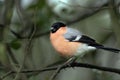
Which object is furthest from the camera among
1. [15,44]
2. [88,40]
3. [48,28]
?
[48,28]

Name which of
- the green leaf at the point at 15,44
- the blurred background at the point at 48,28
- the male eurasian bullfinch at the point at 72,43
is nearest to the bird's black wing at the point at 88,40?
the male eurasian bullfinch at the point at 72,43

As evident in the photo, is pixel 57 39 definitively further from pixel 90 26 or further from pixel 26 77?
pixel 90 26

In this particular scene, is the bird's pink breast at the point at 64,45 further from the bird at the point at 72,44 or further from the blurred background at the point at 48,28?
the blurred background at the point at 48,28

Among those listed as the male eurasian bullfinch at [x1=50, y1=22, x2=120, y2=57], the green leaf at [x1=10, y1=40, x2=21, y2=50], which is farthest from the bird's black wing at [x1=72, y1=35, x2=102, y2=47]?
the green leaf at [x1=10, y1=40, x2=21, y2=50]

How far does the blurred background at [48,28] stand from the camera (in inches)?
142

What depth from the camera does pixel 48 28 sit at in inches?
156

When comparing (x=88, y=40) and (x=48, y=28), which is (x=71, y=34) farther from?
(x=48, y=28)

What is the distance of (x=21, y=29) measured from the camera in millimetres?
3949

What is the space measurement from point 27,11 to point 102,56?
798 millimetres

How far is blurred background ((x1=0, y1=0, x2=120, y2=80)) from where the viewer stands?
142 inches

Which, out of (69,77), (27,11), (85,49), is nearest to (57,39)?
(85,49)

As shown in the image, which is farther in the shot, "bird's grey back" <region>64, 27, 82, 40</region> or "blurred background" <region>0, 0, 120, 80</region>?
"blurred background" <region>0, 0, 120, 80</region>

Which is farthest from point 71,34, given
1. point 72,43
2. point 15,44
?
point 15,44

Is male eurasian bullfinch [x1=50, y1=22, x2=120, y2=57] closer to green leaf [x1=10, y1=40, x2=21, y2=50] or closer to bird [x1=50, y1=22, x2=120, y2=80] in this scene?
bird [x1=50, y1=22, x2=120, y2=80]
